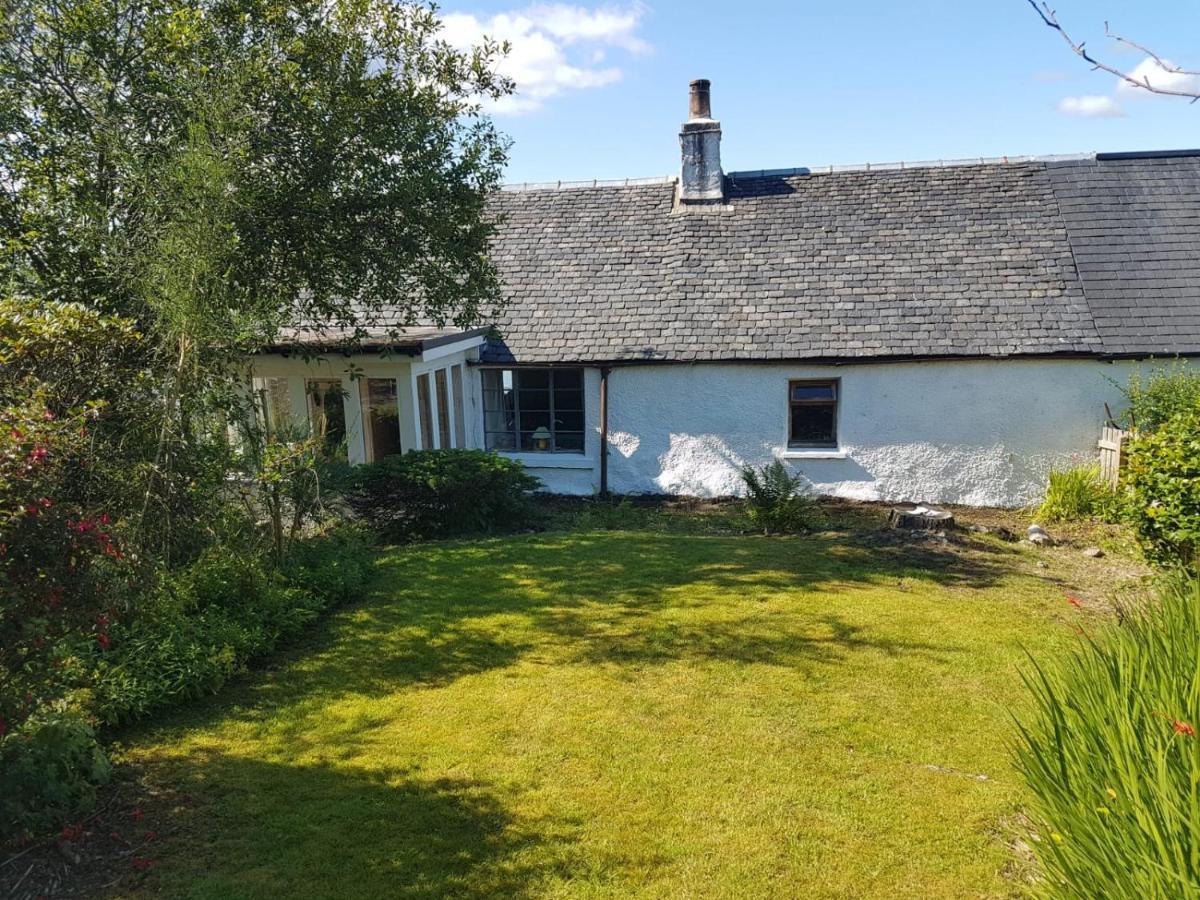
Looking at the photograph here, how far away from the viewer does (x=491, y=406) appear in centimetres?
1630

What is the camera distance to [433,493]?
11.5 meters

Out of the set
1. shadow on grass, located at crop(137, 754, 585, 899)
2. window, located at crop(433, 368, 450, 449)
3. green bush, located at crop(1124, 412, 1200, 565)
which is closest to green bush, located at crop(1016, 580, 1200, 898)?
shadow on grass, located at crop(137, 754, 585, 899)

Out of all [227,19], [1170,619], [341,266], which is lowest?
[1170,619]

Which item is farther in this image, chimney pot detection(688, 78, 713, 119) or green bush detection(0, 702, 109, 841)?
chimney pot detection(688, 78, 713, 119)

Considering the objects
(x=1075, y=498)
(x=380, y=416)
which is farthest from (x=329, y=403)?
(x=1075, y=498)

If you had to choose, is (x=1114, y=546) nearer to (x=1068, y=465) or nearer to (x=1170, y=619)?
(x=1068, y=465)

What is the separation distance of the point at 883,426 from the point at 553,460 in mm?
6176

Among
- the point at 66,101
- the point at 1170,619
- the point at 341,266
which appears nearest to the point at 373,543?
the point at 341,266

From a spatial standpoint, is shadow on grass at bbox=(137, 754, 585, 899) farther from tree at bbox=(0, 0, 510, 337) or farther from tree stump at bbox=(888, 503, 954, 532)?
tree stump at bbox=(888, 503, 954, 532)

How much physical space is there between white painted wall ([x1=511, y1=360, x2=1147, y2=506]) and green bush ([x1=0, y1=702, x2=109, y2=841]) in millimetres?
11219

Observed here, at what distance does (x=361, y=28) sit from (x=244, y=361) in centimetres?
448

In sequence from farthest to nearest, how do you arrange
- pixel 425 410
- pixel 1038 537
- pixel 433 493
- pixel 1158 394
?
pixel 425 410
pixel 1158 394
pixel 433 493
pixel 1038 537

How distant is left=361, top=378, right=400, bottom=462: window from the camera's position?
1350 centimetres

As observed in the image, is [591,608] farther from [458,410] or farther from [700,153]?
[700,153]
